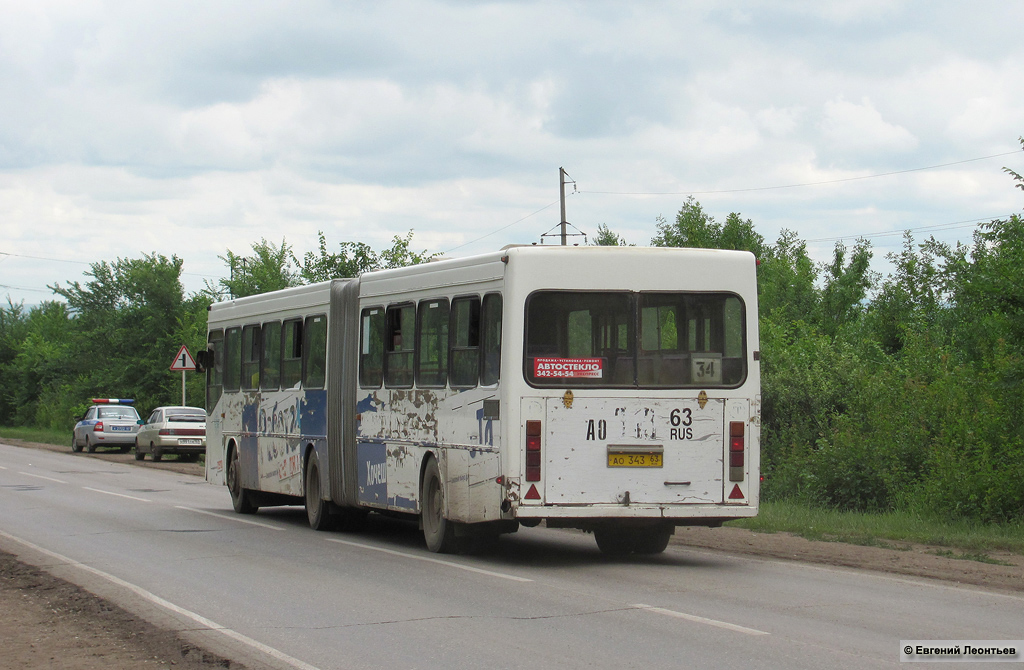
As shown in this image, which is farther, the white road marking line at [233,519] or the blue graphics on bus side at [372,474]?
the white road marking line at [233,519]

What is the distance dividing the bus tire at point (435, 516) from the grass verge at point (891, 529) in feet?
14.2

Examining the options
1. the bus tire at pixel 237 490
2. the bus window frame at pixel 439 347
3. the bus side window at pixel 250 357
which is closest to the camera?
the bus window frame at pixel 439 347

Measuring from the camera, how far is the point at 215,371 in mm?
20891

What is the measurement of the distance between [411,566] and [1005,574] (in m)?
5.47

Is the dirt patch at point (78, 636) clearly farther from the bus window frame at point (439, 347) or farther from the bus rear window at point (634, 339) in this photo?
the bus rear window at point (634, 339)

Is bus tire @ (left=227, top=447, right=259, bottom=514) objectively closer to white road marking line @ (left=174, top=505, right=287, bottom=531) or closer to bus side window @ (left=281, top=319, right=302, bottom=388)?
white road marking line @ (left=174, top=505, right=287, bottom=531)

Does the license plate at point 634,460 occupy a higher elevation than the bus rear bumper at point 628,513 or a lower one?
higher

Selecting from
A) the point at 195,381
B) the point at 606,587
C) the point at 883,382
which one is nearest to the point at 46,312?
the point at 195,381

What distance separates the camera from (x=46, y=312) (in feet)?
340

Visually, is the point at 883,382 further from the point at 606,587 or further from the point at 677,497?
the point at 606,587

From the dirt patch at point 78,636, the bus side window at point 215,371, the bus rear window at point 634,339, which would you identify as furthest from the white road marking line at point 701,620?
the bus side window at point 215,371

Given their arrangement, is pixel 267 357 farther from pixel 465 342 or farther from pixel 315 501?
pixel 465 342

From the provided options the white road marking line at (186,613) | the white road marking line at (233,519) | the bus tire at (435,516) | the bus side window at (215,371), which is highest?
the bus side window at (215,371)

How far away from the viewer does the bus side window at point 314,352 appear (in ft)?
54.5
